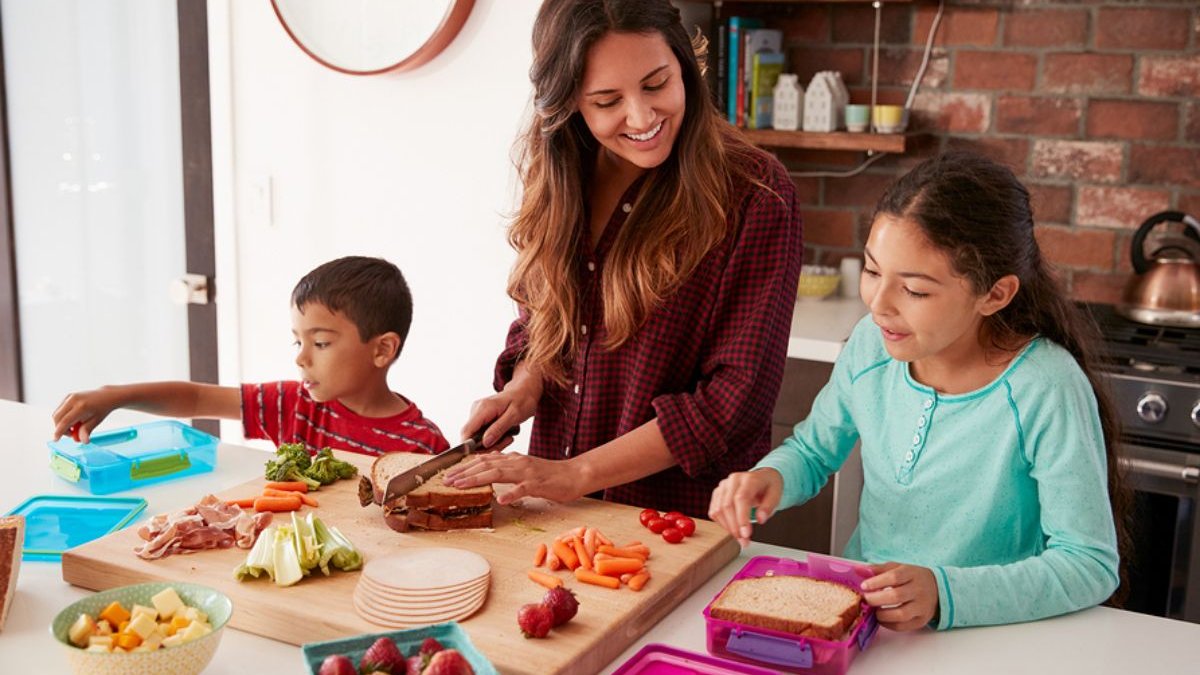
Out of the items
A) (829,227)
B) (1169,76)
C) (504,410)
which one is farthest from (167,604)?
(1169,76)

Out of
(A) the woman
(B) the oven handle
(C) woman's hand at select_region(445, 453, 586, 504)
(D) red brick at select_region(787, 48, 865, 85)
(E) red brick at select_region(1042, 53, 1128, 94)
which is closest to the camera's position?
(C) woman's hand at select_region(445, 453, 586, 504)

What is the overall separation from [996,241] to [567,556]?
0.68 metres

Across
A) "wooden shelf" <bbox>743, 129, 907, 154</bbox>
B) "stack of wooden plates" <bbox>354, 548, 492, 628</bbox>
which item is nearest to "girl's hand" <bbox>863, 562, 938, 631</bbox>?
"stack of wooden plates" <bbox>354, 548, 492, 628</bbox>

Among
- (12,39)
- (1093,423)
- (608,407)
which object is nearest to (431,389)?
(608,407)

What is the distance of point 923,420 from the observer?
5.37 ft

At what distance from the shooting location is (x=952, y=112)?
320 centimetres

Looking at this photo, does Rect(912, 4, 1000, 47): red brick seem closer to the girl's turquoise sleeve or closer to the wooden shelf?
the wooden shelf

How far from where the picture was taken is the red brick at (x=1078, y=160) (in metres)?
3.05

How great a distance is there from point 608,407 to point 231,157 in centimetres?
182

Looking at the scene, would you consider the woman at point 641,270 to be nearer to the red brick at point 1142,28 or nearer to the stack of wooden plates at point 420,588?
the stack of wooden plates at point 420,588

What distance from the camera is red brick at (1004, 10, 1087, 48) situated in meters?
3.02

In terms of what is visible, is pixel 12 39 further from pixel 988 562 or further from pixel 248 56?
pixel 988 562

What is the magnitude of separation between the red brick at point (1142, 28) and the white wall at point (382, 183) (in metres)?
1.42

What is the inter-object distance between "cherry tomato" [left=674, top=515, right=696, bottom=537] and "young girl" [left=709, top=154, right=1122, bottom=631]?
0.08 m
